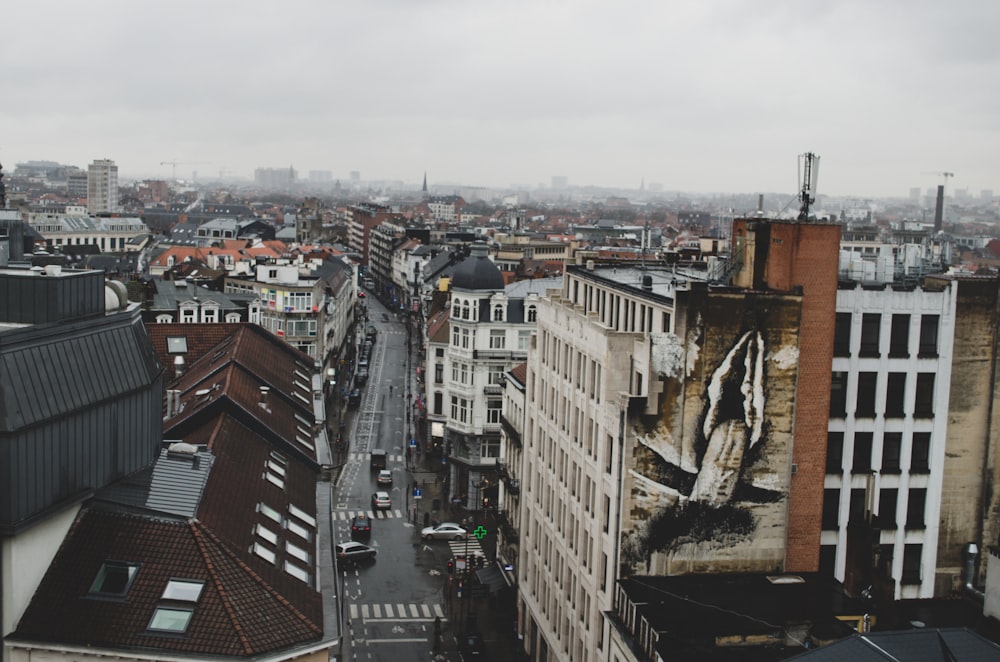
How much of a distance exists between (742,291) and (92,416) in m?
28.0

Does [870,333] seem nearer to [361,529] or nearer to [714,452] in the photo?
[714,452]

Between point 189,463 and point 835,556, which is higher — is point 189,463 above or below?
above

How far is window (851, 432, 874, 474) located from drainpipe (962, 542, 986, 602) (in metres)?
7.13

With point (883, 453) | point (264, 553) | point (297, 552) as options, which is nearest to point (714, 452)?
point (883, 453)

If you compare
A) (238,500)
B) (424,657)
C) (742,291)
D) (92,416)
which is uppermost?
(742,291)

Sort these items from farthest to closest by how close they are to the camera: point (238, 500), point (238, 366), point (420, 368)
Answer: point (420, 368), point (238, 366), point (238, 500)

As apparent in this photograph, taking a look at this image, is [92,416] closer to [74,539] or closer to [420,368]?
[74,539]

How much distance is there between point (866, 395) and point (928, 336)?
4.20 m

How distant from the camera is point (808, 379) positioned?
2068 inches

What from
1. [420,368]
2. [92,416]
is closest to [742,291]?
[92,416]

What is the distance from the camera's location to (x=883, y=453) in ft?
182

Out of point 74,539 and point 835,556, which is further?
point 835,556

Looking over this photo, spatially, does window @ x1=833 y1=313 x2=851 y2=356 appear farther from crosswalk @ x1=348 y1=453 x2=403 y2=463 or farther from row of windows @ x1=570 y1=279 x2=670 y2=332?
crosswalk @ x1=348 y1=453 x2=403 y2=463

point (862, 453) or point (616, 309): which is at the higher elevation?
point (616, 309)
